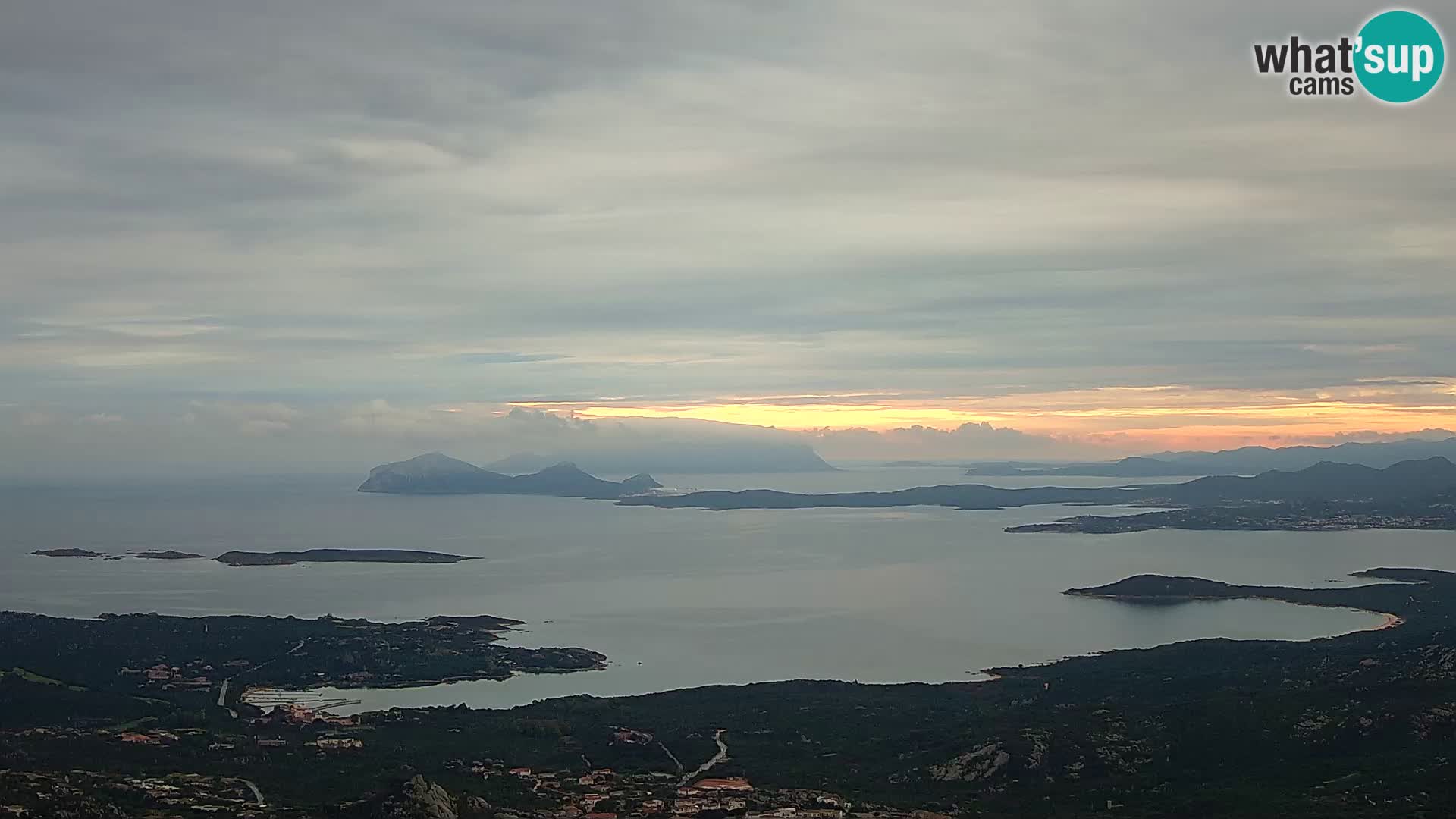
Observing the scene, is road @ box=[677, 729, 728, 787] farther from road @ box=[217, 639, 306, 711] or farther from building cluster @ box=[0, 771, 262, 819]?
road @ box=[217, 639, 306, 711]

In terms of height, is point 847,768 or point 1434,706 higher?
point 1434,706

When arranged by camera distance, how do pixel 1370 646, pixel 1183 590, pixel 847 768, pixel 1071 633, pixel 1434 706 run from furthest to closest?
1. pixel 1183 590
2. pixel 1071 633
3. pixel 1370 646
4. pixel 847 768
5. pixel 1434 706

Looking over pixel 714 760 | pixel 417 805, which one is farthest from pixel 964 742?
pixel 417 805

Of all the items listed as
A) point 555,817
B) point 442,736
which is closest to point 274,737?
point 442,736

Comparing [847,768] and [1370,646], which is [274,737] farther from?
[1370,646]

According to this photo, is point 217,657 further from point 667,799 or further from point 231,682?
point 667,799

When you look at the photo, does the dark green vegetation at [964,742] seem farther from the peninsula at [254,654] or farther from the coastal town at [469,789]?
the peninsula at [254,654]

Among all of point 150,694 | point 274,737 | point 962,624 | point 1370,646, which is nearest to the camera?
point 274,737
